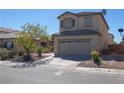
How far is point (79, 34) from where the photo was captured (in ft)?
82.9

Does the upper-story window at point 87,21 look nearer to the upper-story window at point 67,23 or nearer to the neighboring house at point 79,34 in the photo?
the neighboring house at point 79,34

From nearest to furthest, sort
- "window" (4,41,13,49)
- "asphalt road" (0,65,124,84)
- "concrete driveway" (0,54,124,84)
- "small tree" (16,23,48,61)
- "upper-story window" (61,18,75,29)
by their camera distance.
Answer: "asphalt road" (0,65,124,84) → "concrete driveway" (0,54,124,84) → "small tree" (16,23,48,61) → "upper-story window" (61,18,75,29) → "window" (4,41,13,49)

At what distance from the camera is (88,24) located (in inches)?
1059

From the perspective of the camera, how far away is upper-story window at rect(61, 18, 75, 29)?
27927mm

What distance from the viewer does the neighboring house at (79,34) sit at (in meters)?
25.0

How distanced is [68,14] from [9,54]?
8316 millimetres

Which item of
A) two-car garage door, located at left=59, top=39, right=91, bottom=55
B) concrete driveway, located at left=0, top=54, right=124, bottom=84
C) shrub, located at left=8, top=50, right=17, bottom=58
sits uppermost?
two-car garage door, located at left=59, top=39, right=91, bottom=55

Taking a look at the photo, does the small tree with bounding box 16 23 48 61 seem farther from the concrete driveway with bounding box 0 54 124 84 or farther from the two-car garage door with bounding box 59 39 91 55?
the concrete driveway with bounding box 0 54 124 84

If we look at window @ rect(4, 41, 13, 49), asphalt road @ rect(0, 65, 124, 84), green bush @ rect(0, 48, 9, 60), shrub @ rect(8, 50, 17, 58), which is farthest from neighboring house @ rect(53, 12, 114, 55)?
asphalt road @ rect(0, 65, 124, 84)

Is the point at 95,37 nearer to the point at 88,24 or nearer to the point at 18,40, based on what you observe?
the point at 88,24

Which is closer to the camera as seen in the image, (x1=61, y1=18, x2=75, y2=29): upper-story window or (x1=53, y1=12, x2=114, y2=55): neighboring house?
(x1=53, y1=12, x2=114, y2=55): neighboring house

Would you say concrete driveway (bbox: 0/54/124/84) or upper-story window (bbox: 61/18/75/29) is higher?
upper-story window (bbox: 61/18/75/29)

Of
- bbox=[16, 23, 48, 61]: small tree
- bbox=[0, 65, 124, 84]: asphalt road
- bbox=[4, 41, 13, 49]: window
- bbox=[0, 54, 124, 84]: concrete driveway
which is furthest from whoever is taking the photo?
bbox=[4, 41, 13, 49]: window
